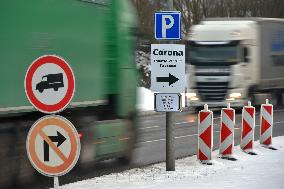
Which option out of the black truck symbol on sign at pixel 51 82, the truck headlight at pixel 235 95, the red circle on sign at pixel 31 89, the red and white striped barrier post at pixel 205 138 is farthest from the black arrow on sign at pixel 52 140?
the truck headlight at pixel 235 95

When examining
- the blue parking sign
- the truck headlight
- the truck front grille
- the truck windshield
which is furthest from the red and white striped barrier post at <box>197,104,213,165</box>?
the truck headlight

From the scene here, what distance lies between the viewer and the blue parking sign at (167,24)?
12.5 meters

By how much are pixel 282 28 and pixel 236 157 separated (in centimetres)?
1915

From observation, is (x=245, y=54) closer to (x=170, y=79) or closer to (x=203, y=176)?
(x=170, y=79)

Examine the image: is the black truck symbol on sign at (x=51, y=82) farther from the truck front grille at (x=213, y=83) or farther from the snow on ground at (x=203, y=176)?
the truck front grille at (x=213, y=83)

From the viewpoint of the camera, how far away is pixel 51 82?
8.04 m

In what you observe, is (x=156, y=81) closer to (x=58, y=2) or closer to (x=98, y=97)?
(x=98, y=97)

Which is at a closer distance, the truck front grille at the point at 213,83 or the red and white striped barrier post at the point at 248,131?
→ the red and white striped barrier post at the point at 248,131

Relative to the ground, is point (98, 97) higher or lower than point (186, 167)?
higher

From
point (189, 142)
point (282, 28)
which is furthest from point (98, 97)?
point (282, 28)

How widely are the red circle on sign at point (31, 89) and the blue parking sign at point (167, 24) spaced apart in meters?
4.57

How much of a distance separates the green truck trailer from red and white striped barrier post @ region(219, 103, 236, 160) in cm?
167

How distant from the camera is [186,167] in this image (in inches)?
507

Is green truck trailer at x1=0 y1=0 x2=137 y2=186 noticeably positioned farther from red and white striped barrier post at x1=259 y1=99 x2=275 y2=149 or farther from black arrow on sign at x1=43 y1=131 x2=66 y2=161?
red and white striped barrier post at x1=259 y1=99 x2=275 y2=149
